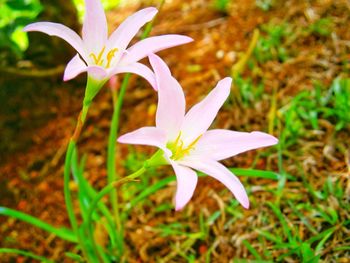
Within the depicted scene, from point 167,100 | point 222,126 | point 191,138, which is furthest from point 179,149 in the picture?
point 222,126

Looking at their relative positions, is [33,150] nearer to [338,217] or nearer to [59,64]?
[59,64]

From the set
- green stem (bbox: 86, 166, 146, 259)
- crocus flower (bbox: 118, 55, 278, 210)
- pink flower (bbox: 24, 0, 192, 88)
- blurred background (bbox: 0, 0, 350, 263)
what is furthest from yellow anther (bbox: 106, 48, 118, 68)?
blurred background (bbox: 0, 0, 350, 263)

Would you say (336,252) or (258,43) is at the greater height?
(258,43)

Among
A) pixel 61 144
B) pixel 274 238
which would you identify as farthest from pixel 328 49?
pixel 61 144

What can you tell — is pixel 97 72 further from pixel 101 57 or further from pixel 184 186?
pixel 184 186

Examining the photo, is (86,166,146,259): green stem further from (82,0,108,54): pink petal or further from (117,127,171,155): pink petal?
(82,0,108,54): pink petal

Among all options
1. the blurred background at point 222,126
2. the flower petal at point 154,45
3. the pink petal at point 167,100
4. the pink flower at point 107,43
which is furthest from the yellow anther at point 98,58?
the blurred background at point 222,126
